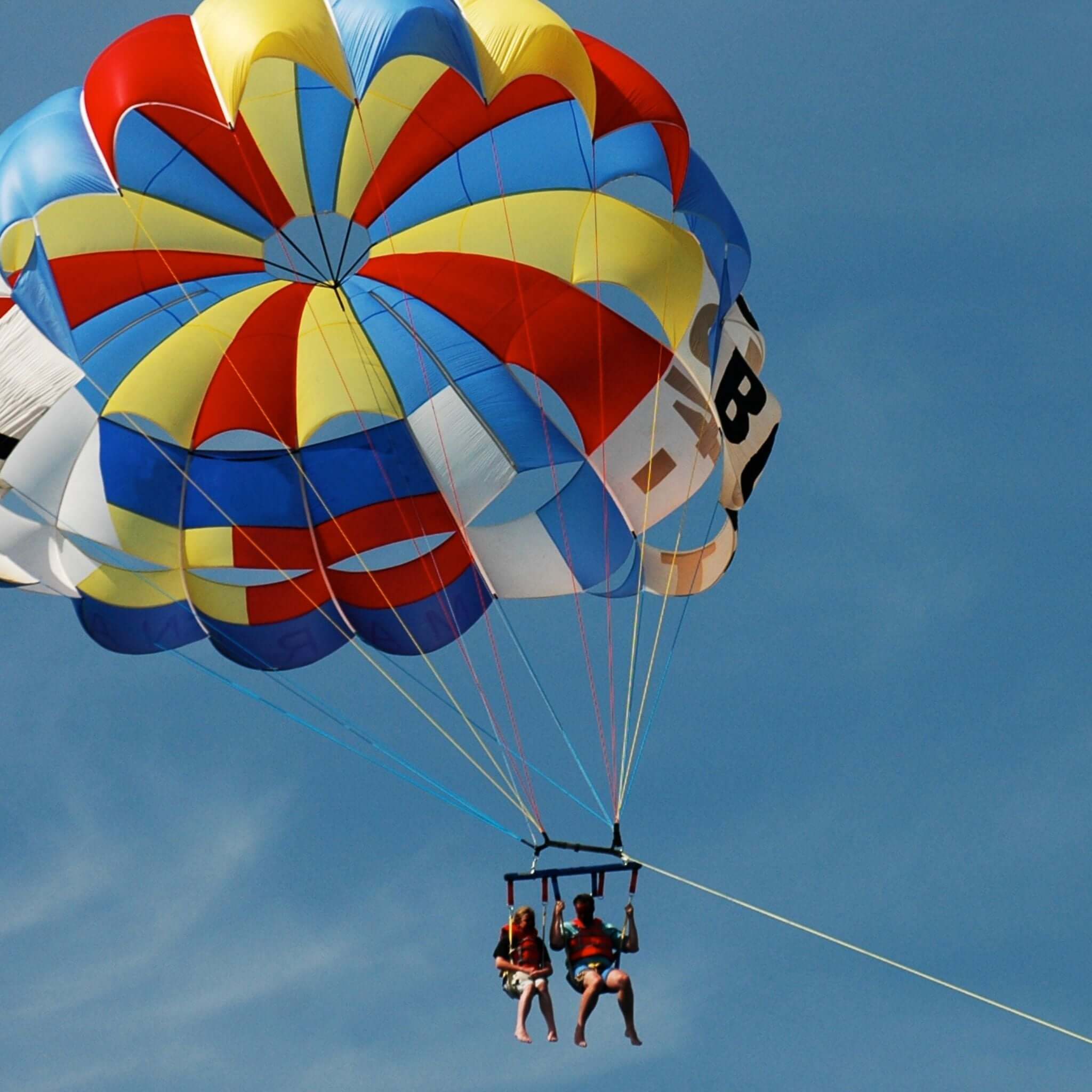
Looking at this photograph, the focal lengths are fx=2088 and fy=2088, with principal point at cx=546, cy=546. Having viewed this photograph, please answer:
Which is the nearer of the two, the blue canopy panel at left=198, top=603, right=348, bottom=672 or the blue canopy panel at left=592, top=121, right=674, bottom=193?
the blue canopy panel at left=592, top=121, right=674, bottom=193

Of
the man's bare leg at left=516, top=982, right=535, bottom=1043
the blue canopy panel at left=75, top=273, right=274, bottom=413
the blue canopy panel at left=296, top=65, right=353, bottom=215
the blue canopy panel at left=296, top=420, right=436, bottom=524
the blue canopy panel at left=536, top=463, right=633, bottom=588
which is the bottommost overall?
the man's bare leg at left=516, top=982, right=535, bottom=1043

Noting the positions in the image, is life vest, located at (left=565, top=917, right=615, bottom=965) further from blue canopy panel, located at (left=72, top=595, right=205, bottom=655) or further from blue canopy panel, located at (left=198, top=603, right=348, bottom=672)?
blue canopy panel, located at (left=72, top=595, right=205, bottom=655)

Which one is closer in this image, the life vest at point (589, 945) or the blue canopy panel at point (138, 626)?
the life vest at point (589, 945)

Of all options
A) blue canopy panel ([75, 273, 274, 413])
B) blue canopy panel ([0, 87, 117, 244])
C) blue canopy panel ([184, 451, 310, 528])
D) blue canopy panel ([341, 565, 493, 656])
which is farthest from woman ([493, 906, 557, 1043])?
blue canopy panel ([0, 87, 117, 244])

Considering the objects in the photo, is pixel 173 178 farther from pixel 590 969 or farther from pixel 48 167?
pixel 590 969

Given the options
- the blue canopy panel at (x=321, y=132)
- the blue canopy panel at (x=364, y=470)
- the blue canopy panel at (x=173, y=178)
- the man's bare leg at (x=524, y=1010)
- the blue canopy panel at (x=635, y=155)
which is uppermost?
the blue canopy panel at (x=321, y=132)

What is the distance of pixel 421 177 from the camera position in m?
13.6

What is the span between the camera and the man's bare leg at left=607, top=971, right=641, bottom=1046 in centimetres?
1198

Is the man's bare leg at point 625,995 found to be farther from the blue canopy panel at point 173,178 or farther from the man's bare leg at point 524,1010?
the blue canopy panel at point 173,178

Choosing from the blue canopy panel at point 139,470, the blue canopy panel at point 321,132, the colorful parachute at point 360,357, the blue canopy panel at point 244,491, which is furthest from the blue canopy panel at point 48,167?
the blue canopy panel at point 244,491

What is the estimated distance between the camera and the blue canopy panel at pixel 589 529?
13.9 m

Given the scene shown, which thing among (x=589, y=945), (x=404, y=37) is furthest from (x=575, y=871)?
(x=404, y=37)

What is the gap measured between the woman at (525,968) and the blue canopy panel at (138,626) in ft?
10.9

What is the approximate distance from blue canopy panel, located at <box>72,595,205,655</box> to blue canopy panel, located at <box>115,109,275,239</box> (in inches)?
102
